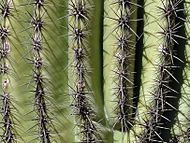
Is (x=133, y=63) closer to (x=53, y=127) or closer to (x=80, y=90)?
(x=80, y=90)

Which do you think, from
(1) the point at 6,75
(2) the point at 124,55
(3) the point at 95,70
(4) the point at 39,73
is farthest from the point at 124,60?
(1) the point at 6,75

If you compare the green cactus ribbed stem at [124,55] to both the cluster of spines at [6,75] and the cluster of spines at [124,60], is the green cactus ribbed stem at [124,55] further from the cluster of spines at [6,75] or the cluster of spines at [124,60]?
the cluster of spines at [6,75]

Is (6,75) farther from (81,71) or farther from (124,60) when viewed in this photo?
(124,60)

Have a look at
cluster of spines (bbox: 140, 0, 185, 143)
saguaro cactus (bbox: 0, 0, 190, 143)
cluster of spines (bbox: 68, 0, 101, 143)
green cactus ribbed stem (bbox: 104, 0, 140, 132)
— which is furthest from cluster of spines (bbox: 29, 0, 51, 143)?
cluster of spines (bbox: 140, 0, 185, 143)

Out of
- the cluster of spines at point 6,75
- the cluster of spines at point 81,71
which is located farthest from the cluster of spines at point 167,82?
the cluster of spines at point 6,75

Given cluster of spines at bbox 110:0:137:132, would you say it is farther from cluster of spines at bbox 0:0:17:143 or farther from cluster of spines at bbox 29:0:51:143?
cluster of spines at bbox 0:0:17:143

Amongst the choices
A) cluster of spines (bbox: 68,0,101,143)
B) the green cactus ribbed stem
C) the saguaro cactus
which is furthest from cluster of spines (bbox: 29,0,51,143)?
the green cactus ribbed stem

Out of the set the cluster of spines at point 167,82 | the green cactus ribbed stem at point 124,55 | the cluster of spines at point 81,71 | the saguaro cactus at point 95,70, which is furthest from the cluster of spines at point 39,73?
the cluster of spines at point 167,82
